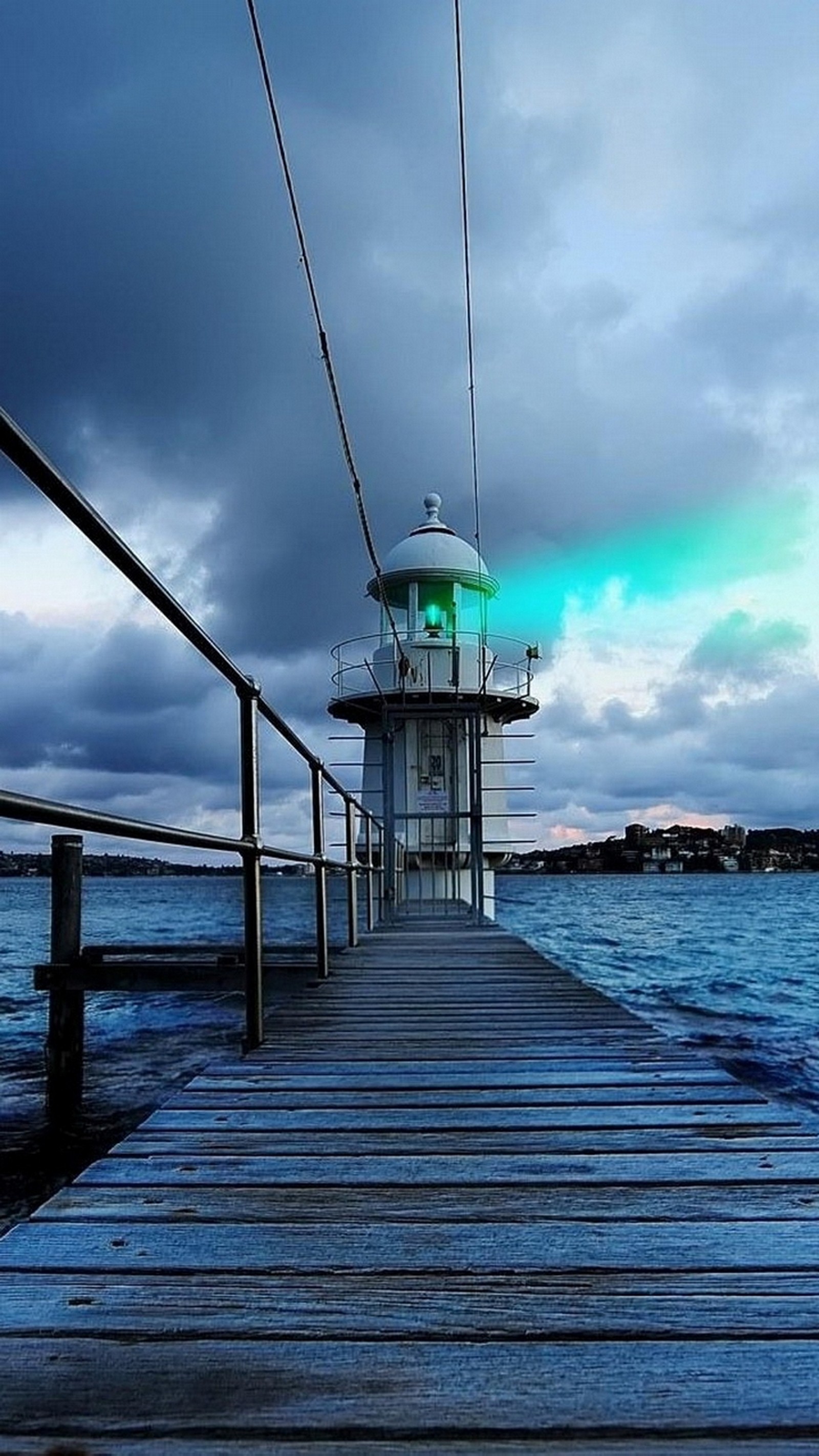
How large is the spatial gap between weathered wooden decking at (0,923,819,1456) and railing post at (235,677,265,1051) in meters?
0.59

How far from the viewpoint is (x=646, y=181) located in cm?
863

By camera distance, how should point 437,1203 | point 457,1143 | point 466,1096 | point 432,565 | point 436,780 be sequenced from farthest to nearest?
point 436,780
point 432,565
point 466,1096
point 457,1143
point 437,1203

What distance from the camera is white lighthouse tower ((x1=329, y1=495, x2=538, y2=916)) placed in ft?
47.4

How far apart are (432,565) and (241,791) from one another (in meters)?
12.1

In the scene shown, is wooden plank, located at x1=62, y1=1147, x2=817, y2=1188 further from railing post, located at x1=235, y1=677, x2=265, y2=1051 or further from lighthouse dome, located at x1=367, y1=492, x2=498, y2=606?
lighthouse dome, located at x1=367, y1=492, x2=498, y2=606

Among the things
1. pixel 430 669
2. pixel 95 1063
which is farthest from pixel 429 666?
pixel 95 1063

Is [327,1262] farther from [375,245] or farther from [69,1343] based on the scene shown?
[375,245]

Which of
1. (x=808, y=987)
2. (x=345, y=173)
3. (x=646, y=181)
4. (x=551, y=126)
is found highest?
(x=646, y=181)

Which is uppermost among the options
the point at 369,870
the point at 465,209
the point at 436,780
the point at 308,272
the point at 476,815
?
the point at 465,209

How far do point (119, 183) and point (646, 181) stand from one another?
5059 millimetres

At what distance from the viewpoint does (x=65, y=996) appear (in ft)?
19.8

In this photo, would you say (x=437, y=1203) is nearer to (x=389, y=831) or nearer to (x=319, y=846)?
(x=319, y=846)

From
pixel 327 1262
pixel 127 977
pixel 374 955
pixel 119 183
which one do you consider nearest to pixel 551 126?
pixel 119 183

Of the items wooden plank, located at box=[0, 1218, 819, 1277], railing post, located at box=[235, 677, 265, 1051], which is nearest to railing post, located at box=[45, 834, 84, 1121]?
railing post, located at box=[235, 677, 265, 1051]
